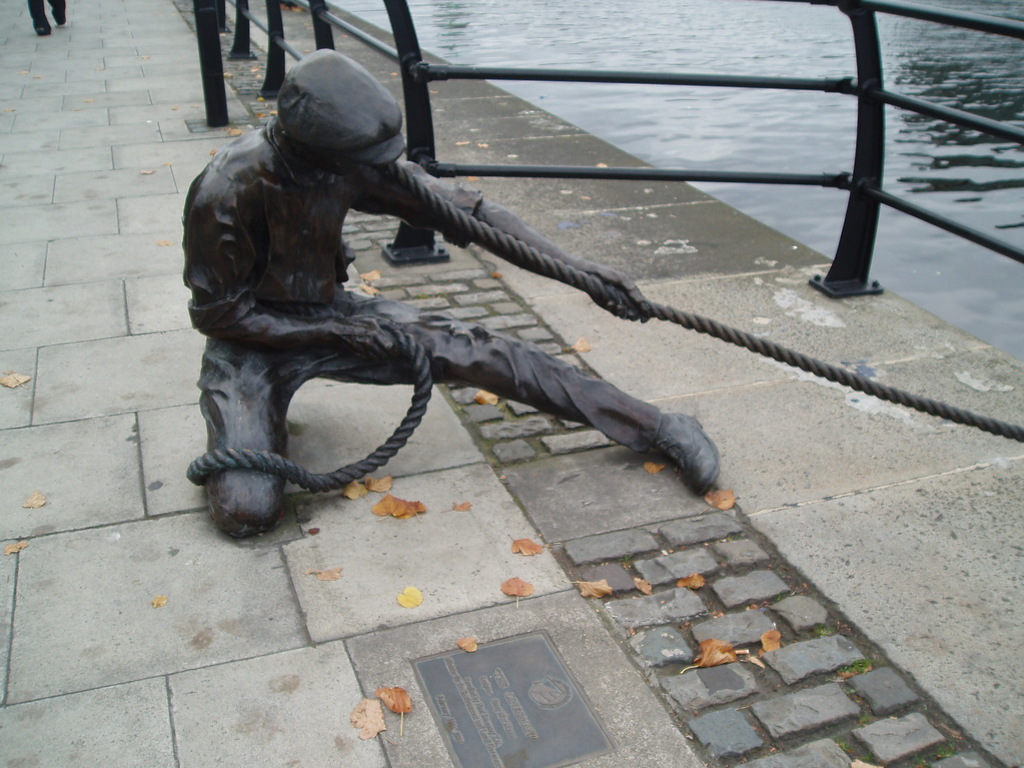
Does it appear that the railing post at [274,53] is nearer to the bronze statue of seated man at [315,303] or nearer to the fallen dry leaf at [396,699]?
the bronze statue of seated man at [315,303]

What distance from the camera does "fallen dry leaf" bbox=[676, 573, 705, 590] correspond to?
308 cm

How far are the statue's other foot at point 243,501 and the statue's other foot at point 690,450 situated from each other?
1350 mm

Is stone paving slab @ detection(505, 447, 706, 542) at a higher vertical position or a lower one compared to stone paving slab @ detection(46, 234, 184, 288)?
lower

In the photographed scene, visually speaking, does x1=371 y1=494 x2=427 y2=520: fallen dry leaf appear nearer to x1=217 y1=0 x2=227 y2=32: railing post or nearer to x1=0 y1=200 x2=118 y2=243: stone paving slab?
x1=0 y1=200 x2=118 y2=243: stone paving slab

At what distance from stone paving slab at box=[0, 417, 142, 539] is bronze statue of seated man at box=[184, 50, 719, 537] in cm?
42

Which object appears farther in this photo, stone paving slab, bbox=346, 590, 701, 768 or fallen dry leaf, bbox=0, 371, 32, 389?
fallen dry leaf, bbox=0, 371, 32, 389

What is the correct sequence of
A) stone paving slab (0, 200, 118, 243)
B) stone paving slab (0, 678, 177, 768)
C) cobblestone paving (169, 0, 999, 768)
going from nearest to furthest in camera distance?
stone paving slab (0, 678, 177, 768), cobblestone paving (169, 0, 999, 768), stone paving slab (0, 200, 118, 243)

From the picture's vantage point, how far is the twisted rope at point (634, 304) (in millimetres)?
3188

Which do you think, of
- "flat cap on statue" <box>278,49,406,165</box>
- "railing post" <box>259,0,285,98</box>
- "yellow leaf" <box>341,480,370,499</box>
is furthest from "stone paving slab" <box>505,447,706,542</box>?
"railing post" <box>259,0,285,98</box>

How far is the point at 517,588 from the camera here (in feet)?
9.88

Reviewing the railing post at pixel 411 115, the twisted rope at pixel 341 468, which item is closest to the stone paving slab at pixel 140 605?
the twisted rope at pixel 341 468

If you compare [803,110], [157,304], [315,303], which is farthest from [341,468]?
[803,110]

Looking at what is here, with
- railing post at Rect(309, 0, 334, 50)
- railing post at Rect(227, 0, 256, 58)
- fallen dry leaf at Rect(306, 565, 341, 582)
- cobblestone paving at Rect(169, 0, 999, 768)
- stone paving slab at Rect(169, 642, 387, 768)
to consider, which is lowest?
cobblestone paving at Rect(169, 0, 999, 768)

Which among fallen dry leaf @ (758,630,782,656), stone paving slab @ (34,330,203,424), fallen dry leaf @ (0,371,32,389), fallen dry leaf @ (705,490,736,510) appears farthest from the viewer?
fallen dry leaf @ (0,371,32,389)
